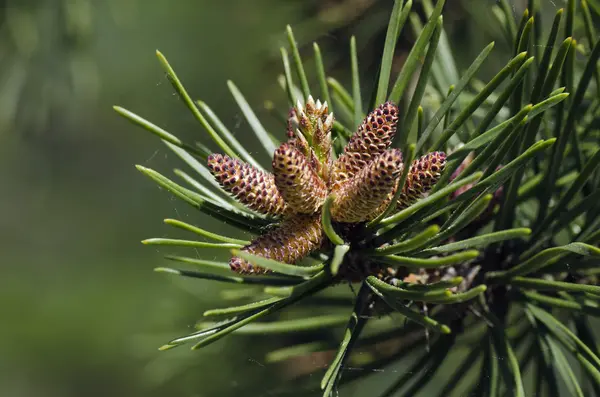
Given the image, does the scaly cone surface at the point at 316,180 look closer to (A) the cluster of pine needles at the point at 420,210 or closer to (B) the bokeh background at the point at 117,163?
(A) the cluster of pine needles at the point at 420,210

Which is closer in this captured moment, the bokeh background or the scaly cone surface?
the scaly cone surface

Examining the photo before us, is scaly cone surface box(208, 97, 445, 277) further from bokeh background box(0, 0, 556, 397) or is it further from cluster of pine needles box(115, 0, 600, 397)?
bokeh background box(0, 0, 556, 397)

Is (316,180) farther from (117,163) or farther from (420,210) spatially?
(117,163)

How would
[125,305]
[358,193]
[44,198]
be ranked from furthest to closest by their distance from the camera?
[44,198] → [125,305] → [358,193]

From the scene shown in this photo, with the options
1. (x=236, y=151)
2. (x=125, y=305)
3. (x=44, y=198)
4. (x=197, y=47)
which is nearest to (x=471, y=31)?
(x=236, y=151)

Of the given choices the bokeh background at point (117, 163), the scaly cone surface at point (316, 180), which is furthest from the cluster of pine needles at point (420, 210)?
the bokeh background at point (117, 163)

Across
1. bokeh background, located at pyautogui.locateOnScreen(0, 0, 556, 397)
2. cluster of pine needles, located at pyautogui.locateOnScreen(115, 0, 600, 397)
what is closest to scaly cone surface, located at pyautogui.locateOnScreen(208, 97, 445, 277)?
cluster of pine needles, located at pyautogui.locateOnScreen(115, 0, 600, 397)

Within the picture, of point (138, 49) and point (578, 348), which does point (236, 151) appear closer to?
point (578, 348)
